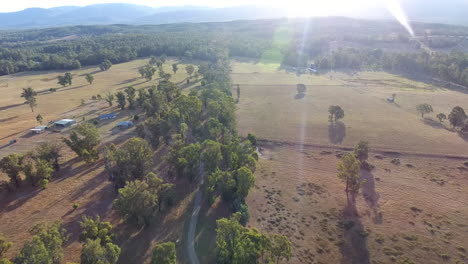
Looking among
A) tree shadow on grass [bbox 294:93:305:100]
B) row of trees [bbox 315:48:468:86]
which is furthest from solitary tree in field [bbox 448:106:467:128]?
row of trees [bbox 315:48:468:86]

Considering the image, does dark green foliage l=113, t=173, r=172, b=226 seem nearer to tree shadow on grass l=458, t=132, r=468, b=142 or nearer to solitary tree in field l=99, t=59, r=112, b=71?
tree shadow on grass l=458, t=132, r=468, b=142

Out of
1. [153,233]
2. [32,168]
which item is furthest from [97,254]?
[32,168]

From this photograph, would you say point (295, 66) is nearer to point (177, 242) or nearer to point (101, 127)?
point (101, 127)

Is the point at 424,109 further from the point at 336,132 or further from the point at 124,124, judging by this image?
the point at 124,124

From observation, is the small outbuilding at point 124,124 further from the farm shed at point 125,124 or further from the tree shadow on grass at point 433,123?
the tree shadow on grass at point 433,123

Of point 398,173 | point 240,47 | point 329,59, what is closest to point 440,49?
point 329,59
